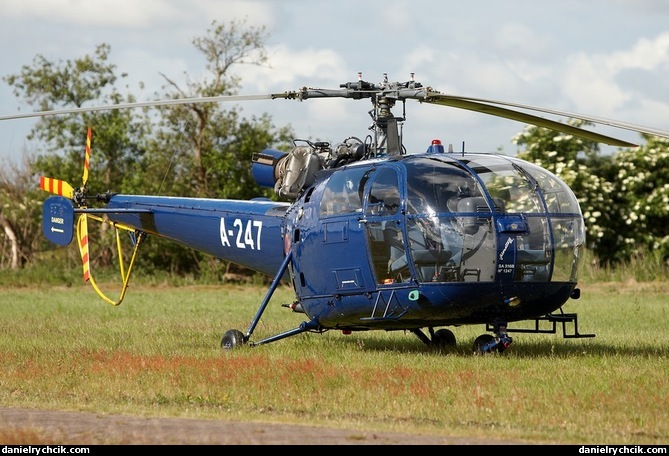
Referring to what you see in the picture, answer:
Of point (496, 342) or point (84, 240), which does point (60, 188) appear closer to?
point (84, 240)

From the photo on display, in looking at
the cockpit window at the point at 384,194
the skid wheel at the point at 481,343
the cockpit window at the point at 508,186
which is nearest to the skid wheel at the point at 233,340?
the cockpit window at the point at 384,194

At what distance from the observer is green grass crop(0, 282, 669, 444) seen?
37.2ft

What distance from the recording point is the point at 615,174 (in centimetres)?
4250

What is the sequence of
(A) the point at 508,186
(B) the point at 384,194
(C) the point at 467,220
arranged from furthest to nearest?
(B) the point at 384,194, (A) the point at 508,186, (C) the point at 467,220

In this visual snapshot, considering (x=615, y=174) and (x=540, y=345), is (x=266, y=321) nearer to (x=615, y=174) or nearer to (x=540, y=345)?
(x=540, y=345)

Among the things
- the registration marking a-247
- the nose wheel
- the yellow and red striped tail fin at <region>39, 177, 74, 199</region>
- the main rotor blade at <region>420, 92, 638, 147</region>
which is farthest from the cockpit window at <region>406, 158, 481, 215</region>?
the yellow and red striped tail fin at <region>39, 177, 74, 199</region>

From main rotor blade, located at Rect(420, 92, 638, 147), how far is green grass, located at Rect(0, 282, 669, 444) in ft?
9.61

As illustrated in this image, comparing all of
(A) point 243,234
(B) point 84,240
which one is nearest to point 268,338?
(A) point 243,234

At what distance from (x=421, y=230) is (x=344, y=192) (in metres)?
1.70

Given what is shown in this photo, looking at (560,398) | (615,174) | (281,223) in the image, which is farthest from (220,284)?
(560,398)

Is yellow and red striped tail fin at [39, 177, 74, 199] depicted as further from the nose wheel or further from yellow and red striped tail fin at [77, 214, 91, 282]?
the nose wheel

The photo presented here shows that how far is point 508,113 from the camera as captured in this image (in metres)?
15.1
